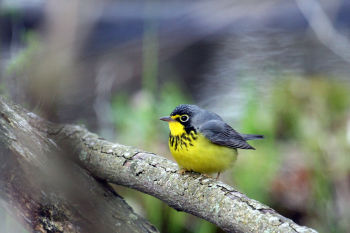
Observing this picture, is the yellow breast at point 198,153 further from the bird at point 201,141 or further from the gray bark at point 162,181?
the gray bark at point 162,181

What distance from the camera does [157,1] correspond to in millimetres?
6910

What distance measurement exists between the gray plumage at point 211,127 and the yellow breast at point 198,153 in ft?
0.12

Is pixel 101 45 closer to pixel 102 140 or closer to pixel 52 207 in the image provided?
pixel 102 140

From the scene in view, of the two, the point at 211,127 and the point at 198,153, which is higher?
the point at 211,127

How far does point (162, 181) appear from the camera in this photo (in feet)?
7.51

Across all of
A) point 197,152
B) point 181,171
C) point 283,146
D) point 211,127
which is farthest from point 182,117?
point 283,146

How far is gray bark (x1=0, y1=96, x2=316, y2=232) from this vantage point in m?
1.94

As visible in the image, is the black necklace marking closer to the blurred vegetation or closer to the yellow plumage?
the yellow plumage

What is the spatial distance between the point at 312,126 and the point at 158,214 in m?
1.72

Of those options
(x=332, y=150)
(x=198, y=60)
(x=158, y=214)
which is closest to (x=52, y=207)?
(x=158, y=214)

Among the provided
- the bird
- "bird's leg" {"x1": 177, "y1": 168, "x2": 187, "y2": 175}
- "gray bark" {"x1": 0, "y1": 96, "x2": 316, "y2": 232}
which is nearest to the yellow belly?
the bird

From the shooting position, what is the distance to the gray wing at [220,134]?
9.29 feet

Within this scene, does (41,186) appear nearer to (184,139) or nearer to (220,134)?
(184,139)

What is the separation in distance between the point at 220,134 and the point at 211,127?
2.5 inches
